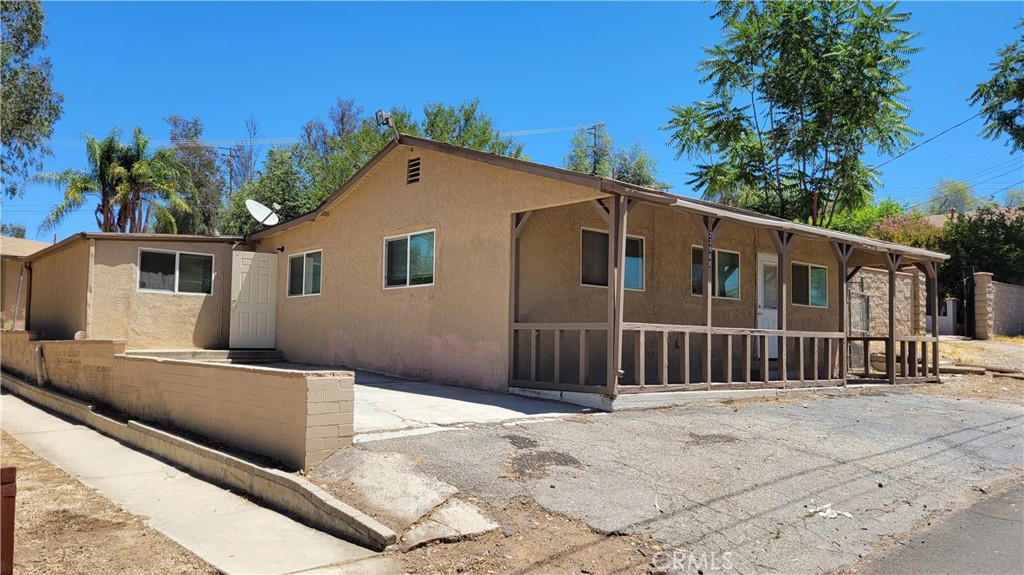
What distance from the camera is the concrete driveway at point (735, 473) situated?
206 inches

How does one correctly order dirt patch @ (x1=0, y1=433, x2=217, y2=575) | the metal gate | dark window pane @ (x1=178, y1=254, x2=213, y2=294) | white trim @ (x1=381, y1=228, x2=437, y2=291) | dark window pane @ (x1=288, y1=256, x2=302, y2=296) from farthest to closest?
the metal gate < dark window pane @ (x1=178, y1=254, x2=213, y2=294) < dark window pane @ (x1=288, y1=256, x2=302, y2=296) < white trim @ (x1=381, y1=228, x2=437, y2=291) < dirt patch @ (x1=0, y1=433, x2=217, y2=575)

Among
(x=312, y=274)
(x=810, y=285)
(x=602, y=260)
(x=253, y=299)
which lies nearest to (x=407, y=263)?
(x=602, y=260)

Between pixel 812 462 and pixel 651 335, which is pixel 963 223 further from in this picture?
pixel 812 462

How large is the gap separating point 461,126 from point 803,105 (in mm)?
13888

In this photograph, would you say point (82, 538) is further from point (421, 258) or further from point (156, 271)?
point (156, 271)

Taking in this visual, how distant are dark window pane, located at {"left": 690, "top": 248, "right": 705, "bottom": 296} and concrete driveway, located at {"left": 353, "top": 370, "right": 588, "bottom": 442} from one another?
472 cm

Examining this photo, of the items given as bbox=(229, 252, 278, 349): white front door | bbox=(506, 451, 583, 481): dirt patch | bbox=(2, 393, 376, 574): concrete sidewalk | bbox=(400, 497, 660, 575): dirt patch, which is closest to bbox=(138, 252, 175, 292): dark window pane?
bbox=(229, 252, 278, 349): white front door

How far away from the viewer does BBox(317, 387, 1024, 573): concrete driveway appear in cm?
523

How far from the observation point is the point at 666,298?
12.5 m

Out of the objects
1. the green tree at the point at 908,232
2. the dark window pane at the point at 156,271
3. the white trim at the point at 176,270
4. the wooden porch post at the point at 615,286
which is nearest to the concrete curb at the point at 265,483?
the wooden porch post at the point at 615,286

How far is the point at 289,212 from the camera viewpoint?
26.4 m

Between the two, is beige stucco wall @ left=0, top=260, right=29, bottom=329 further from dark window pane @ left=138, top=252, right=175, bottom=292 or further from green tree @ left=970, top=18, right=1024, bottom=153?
green tree @ left=970, top=18, right=1024, bottom=153

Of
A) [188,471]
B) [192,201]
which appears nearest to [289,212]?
[192,201]

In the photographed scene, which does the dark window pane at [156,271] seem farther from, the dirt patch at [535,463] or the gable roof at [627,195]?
the dirt patch at [535,463]
